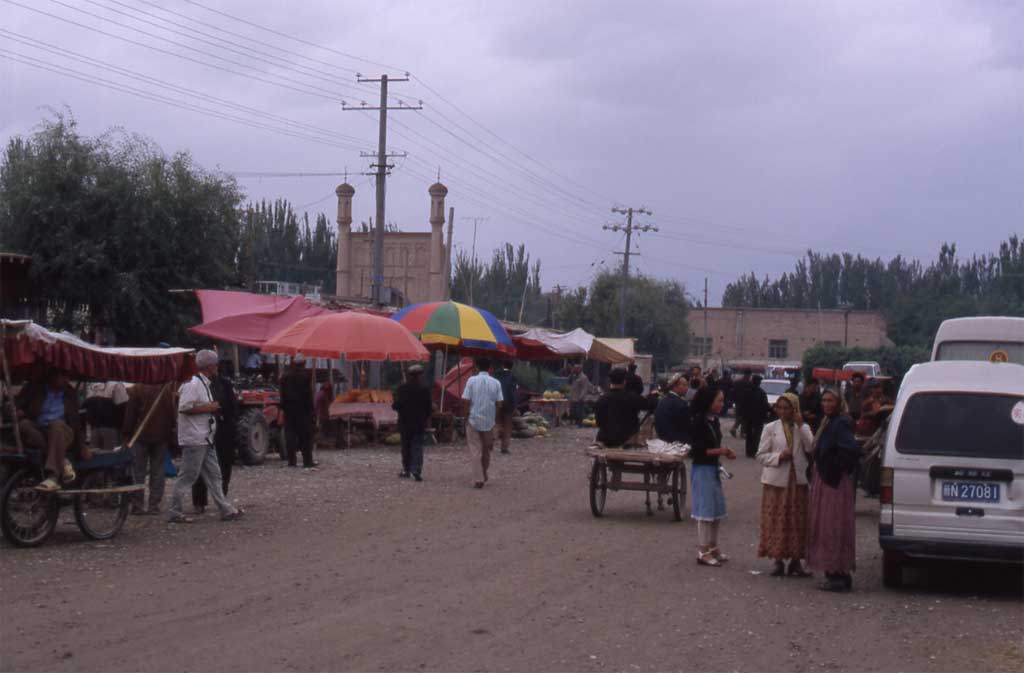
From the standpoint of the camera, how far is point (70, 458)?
11.9 metres

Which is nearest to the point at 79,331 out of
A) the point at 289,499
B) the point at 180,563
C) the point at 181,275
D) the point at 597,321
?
the point at 181,275

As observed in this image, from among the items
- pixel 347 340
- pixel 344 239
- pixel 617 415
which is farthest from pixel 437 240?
pixel 617 415

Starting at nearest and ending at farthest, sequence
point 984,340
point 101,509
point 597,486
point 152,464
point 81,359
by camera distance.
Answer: point 81,359
point 101,509
point 152,464
point 597,486
point 984,340

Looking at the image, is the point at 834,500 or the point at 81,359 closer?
the point at 834,500

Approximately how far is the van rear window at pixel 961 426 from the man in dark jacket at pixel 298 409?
421 inches

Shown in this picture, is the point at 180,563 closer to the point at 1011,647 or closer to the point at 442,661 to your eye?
the point at 442,661

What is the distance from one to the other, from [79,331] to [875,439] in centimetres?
2021

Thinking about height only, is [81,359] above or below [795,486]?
above

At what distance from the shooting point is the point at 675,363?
255 feet

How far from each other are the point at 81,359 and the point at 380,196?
91.2 feet

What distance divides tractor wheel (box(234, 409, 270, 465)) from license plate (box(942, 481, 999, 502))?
1273cm

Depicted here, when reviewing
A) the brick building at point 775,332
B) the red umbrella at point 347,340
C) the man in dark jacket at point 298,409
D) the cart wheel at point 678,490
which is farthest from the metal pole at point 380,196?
the brick building at point 775,332

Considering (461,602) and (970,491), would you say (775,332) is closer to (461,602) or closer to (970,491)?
(970,491)

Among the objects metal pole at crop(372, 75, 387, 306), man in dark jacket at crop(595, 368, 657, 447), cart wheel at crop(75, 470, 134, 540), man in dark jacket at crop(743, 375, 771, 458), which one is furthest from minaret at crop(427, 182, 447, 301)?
cart wheel at crop(75, 470, 134, 540)
